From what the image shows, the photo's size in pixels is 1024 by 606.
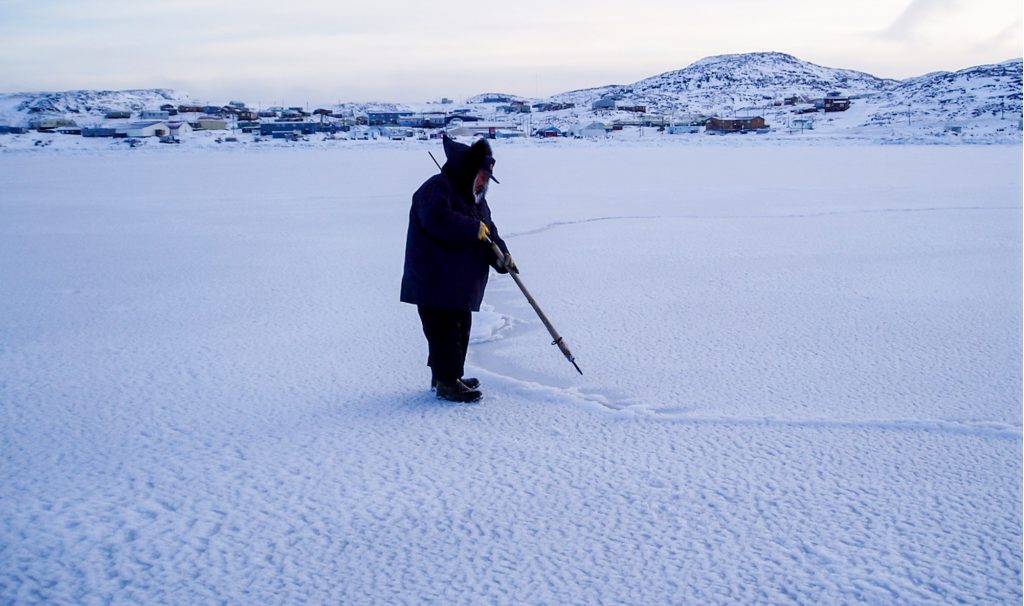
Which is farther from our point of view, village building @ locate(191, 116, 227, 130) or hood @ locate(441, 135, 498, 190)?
village building @ locate(191, 116, 227, 130)

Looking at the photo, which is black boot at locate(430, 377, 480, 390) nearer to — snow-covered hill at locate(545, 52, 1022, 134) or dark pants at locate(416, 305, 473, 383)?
dark pants at locate(416, 305, 473, 383)

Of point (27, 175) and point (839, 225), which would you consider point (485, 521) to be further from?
point (27, 175)

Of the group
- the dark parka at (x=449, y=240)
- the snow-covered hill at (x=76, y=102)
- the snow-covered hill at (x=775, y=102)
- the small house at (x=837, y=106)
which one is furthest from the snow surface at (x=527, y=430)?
the snow-covered hill at (x=76, y=102)

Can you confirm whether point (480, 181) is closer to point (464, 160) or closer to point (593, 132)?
point (464, 160)

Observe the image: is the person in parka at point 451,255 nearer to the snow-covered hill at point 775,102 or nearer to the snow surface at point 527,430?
the snow surface at point 527,430

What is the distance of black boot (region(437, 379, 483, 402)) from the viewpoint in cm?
334

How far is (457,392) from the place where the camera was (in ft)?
11.0

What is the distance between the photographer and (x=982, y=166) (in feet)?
56.4

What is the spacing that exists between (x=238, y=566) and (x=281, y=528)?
21 centimetres

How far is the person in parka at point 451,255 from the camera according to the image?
3094 mm

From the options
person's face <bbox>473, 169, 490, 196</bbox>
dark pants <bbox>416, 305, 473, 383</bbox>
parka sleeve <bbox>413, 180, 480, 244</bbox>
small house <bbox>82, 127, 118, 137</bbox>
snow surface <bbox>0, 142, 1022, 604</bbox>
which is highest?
person's face <bbox>473, 169, 490, 196</bbox>

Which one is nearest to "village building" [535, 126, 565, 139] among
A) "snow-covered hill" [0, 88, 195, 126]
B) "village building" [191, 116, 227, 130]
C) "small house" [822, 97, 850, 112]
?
"village building" [191, 116, 227, 130]

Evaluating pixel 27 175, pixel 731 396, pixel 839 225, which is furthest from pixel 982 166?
pixel 27 175

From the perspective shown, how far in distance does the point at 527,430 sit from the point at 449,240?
83 cm
